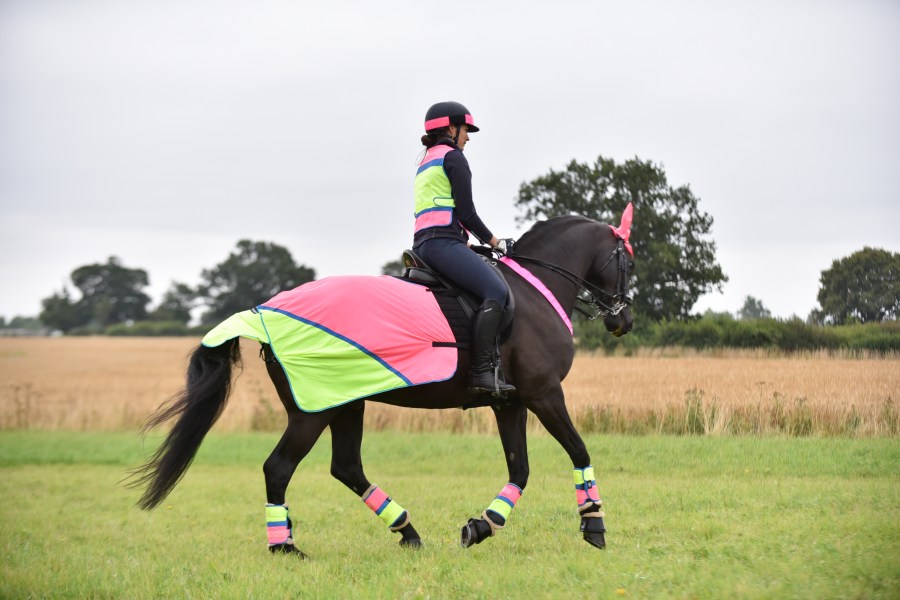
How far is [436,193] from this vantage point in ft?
24.4

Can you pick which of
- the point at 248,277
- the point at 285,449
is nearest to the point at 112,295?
the point at 248,277

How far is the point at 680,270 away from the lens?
14.5 metres

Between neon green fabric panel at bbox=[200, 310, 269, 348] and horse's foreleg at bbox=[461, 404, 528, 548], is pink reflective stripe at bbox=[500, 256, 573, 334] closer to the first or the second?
horse's foreleg at bbox=[461, 404, 528, 548]

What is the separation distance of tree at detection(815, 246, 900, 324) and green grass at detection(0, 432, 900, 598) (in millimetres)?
1942

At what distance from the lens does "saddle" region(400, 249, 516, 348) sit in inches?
288

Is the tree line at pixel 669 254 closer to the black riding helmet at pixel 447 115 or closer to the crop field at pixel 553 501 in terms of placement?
the crop field at pixel 553 501

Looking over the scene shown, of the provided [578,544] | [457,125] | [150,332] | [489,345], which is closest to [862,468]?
[578,544]

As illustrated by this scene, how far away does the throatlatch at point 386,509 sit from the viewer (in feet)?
24.8

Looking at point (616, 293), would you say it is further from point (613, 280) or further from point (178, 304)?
point (178, 304)

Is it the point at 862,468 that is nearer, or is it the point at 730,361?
the point at 862,468

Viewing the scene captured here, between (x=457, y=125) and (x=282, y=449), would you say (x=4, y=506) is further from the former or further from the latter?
(x=457, y=125)

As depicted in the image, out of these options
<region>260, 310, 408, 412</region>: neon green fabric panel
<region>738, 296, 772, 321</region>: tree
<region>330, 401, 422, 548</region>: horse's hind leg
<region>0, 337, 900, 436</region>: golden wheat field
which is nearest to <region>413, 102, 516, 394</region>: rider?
<region>260, 310, 408, 412</region>: neon green fabric panel

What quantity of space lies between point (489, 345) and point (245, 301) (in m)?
61.8

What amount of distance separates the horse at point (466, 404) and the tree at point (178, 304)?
2811 inches
